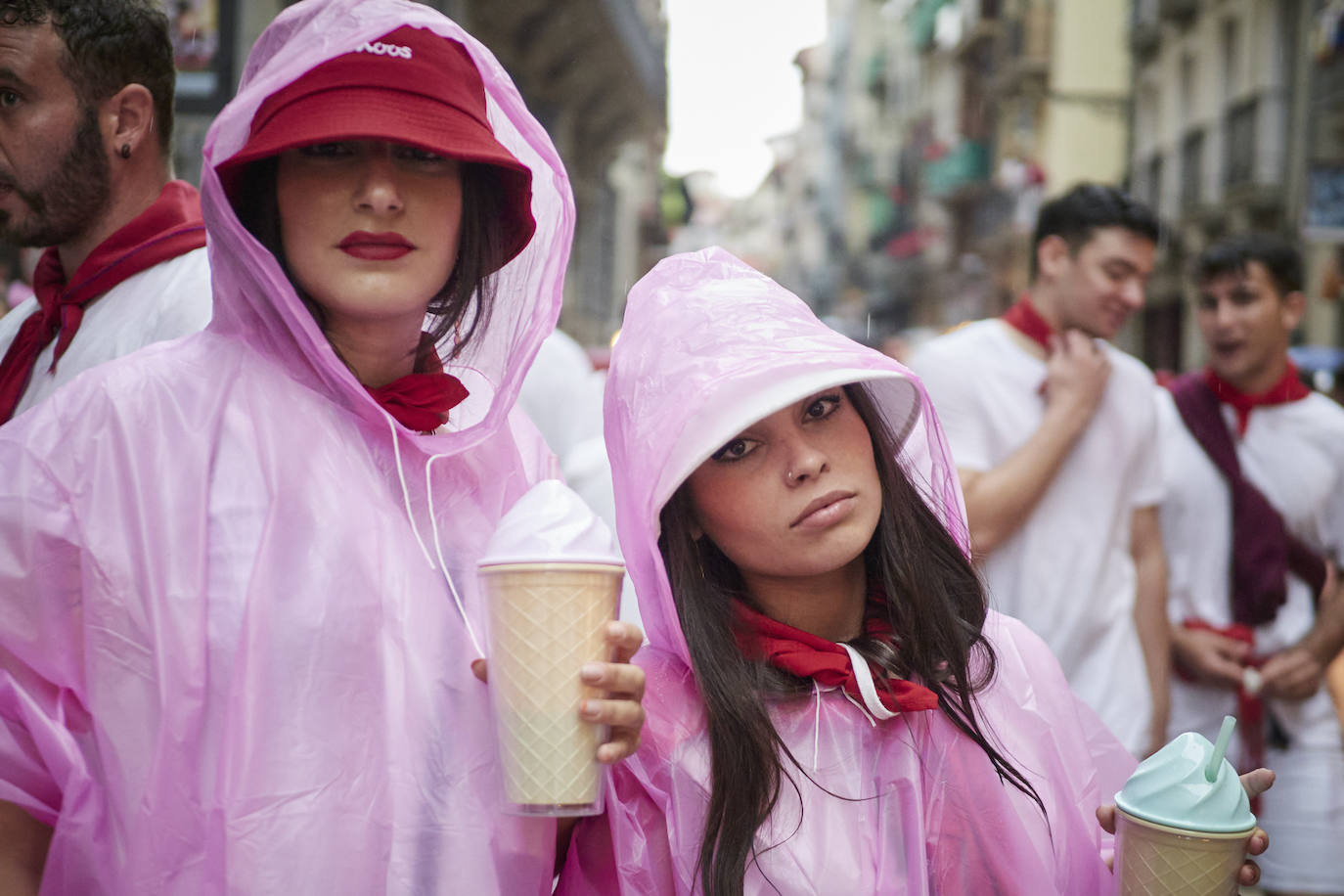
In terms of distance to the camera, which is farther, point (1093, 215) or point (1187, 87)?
point (1187, 87)

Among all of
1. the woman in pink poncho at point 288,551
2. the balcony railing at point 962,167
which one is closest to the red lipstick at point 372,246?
the woman in pink poncho at point 288,551

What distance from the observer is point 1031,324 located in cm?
399

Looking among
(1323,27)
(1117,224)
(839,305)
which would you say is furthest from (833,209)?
(1117,224)

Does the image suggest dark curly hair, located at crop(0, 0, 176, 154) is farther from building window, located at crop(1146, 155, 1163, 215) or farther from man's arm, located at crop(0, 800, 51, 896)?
building window, located at crop(1146, 155, 1163, 215)

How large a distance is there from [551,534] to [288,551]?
1.26 feet

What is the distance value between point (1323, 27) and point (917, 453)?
17090 mm

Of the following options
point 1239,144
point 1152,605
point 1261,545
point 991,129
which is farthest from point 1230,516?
point 991,129

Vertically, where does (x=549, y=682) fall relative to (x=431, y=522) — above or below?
below

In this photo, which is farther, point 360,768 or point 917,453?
point 917,453

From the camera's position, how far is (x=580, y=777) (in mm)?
1669

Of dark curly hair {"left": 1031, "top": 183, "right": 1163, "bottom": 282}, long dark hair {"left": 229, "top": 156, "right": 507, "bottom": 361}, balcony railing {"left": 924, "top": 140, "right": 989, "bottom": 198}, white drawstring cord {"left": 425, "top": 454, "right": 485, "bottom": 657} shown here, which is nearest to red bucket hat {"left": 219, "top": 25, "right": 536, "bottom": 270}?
long dark hair {"left": 229, "top": 156, "right": 507, "bottom": 361}

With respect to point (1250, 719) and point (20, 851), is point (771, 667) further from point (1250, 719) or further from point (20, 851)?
point (1250, 719)

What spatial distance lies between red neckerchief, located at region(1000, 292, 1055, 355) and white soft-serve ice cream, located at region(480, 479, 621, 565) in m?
2.51

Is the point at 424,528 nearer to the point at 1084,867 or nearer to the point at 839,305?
the point at 1084,867
